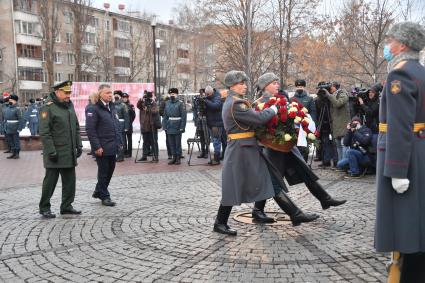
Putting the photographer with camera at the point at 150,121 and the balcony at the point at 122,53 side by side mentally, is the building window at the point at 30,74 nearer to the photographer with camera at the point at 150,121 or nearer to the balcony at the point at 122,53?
the balcony at the point at 122,53

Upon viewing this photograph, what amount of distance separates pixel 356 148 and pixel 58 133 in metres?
6.21

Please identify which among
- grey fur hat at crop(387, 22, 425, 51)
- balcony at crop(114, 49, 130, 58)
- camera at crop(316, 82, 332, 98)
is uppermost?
balcony at crop(114, 49, 130, 58)

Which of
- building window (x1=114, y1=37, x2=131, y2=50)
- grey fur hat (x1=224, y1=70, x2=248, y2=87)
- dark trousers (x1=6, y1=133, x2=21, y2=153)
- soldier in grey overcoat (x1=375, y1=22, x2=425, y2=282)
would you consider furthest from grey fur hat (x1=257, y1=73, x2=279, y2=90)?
building window (x1=114, y1=37, x2=131, y2=50)

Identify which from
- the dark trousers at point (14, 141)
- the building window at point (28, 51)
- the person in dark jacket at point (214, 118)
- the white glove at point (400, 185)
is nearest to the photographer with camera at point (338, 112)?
the person in dark jacket at point (214, 118)

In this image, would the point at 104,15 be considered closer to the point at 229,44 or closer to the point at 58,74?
the point at 58,74

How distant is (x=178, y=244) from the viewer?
5582mm

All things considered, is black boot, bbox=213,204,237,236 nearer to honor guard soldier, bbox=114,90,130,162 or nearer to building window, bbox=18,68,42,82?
honor guard soldier, bbox=114,90,130,162

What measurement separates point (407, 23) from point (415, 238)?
64.1 inches

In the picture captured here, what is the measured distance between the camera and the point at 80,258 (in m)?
5.16

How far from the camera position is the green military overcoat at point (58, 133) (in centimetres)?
695

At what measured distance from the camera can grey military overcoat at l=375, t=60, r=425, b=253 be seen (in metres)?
3.46

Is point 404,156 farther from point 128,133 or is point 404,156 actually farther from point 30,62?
point 30,62

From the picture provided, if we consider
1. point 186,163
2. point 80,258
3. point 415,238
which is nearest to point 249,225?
point 80,258

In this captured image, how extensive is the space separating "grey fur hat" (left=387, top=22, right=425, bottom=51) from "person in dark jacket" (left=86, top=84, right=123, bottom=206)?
5149 millimetres
